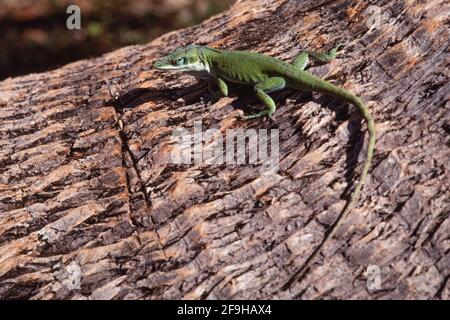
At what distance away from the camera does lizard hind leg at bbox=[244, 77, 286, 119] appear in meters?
3.92

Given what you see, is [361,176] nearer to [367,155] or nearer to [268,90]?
[367,155]

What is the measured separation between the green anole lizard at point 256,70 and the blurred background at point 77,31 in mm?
4056

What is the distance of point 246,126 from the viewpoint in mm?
3900

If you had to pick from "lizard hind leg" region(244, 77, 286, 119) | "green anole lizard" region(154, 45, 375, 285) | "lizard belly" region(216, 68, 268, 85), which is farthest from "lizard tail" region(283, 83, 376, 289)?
"lizard belly" region(216, 68, 268, 85)

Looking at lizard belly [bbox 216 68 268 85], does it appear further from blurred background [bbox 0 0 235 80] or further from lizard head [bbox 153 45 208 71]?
blurred background [bbox 0 0 235 80]

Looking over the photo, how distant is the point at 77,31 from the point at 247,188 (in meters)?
5.92

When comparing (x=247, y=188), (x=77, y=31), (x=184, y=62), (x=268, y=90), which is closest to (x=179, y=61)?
(x=184, y=62)

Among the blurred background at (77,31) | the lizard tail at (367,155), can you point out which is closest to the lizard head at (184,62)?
the lizard tail at (367,155)

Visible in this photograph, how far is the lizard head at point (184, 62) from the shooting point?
4328 mm

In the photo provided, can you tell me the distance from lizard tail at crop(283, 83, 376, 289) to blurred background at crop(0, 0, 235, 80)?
16.1 feet

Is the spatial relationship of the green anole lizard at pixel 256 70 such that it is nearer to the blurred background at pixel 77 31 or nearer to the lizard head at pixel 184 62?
the lizard head at pixel 184 62

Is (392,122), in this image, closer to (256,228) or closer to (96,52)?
(256,228)

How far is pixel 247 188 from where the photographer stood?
346 cm

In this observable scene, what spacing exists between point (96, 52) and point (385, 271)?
6368mm
